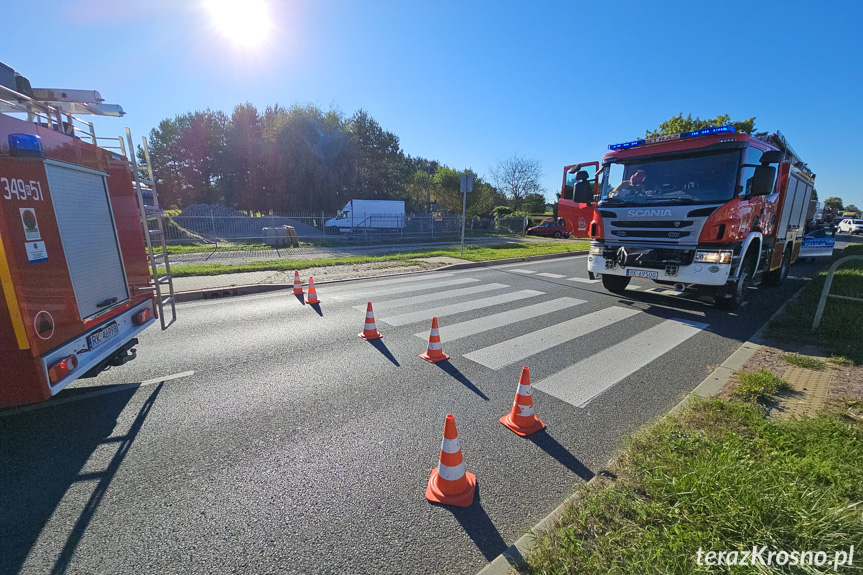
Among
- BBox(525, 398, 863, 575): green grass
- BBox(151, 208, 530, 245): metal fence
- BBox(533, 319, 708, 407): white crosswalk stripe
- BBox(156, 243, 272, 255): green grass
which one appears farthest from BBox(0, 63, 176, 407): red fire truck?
BBox(151, 208, 530, 245): metal fence

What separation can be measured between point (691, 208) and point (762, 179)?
1.15 metres

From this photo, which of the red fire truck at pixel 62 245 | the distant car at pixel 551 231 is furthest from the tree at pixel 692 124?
the red fire truck at pixel 62 245

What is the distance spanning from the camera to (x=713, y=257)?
624 cm

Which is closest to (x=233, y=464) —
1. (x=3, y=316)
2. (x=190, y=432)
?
(x=190, y=432)

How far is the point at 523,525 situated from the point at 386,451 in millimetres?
1188

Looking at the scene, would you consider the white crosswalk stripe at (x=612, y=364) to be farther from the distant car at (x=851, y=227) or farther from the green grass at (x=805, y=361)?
the distant car at (x=851, y=227)

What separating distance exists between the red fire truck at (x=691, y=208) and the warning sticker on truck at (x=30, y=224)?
27.7 feet

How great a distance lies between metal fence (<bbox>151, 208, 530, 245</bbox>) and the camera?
65.2 ft

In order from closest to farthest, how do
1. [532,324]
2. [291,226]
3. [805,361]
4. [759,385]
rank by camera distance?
[759,385]
[805,361]
[532,324]
[291,226]

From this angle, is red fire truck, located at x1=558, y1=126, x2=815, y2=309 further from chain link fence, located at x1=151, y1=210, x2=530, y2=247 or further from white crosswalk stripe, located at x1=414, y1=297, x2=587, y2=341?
chain link fence, located at x1=151, y1=210, x2=530, y2=247

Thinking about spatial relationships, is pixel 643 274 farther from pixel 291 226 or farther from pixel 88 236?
pixel 291 226

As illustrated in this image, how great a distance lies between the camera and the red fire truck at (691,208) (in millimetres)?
6219

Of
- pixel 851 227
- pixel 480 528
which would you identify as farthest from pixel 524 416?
pixel 851 227

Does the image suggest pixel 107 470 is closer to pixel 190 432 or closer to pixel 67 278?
pixel 190 432
